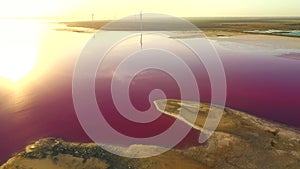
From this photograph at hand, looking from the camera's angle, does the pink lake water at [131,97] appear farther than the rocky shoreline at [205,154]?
Yes

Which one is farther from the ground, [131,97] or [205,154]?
[131,97]

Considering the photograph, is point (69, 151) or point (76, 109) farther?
point (76, 109)

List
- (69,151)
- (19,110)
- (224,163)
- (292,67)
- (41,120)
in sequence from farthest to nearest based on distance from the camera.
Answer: (292,67), (19,110), (41,120), (69,151), (224,163)

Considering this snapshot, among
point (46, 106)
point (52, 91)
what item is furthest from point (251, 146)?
point (52, 91)

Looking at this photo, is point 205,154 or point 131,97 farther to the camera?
point 131,97

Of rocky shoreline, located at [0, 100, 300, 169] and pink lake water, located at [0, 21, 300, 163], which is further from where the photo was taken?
pink lake water, located at [0, 21, 300, 163]

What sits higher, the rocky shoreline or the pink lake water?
the pink lake water

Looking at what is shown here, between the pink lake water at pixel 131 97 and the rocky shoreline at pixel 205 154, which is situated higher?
the pink lake water at pixel 131 97

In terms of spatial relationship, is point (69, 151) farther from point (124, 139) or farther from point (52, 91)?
point (52, 91)
